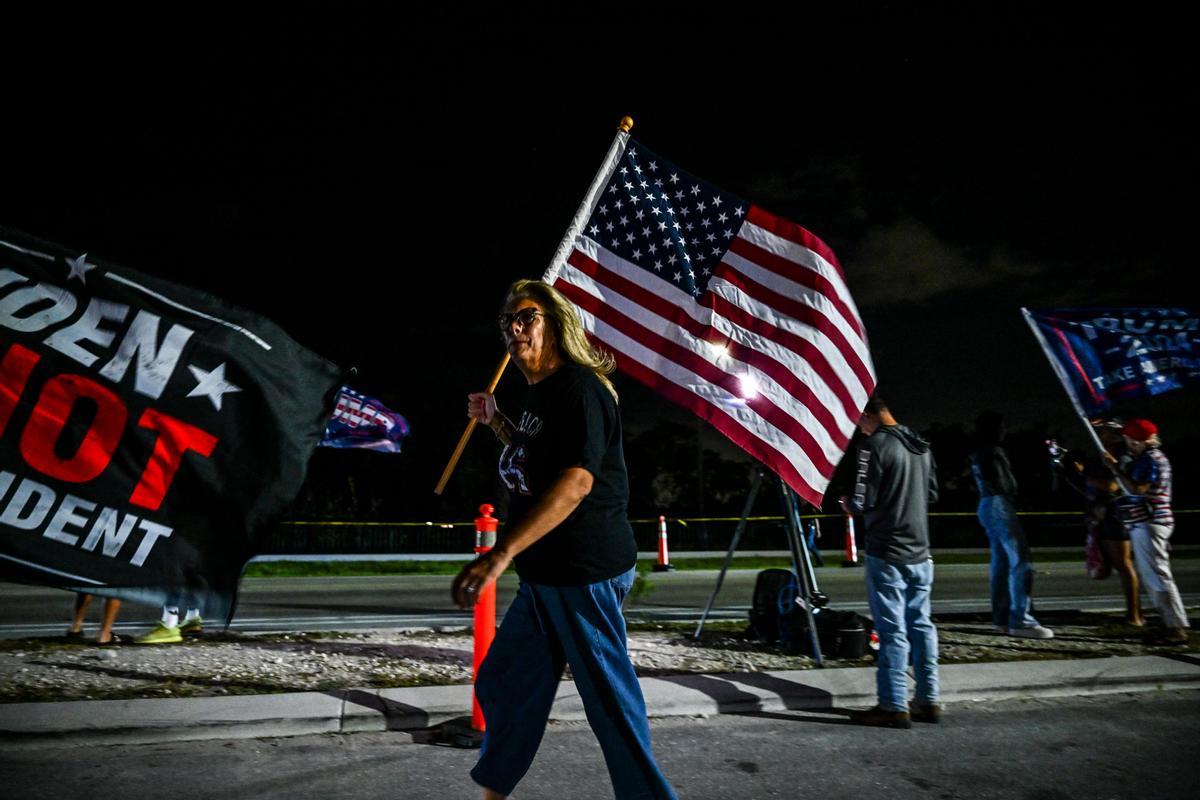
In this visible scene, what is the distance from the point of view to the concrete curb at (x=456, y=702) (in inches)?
170

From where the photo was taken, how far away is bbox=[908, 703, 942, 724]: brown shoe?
4.89m

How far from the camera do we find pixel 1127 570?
27.3ft

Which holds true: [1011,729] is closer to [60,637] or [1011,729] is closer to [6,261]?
[6,261]

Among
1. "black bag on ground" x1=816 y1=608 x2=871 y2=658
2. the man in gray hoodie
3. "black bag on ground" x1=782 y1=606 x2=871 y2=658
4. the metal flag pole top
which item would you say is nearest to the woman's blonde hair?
the metal flag pole top

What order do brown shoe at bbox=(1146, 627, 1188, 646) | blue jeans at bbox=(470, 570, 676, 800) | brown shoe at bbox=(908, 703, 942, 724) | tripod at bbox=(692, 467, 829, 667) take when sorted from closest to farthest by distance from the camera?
blue jeans at bbox=(470, 570, 676, 800) < brown shoe at bbox=(908, 703, 942, 724) < tripod at bbox=(692, 467, 829, 667) < brown shoe at bbox=(1146, 627, 1188, 646)

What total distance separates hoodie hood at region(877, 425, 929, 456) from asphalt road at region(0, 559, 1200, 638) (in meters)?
4.85

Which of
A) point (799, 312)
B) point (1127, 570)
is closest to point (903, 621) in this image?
point (799, 312)

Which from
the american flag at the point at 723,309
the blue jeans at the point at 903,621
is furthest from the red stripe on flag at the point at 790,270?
the blue jeans at the point at 903,621

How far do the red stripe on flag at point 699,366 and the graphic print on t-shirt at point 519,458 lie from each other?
9.30 ft

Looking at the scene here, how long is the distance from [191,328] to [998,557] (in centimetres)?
729

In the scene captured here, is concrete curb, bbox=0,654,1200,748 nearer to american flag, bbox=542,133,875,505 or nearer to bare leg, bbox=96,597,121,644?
american flag, bbox=542,133,875,505

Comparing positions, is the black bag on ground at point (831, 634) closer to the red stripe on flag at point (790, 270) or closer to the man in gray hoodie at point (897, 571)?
the man in gray hoodie at point (897, 571)

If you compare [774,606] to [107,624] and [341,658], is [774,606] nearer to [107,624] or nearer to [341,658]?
[341,658]

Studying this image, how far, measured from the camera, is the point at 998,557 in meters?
7.80
